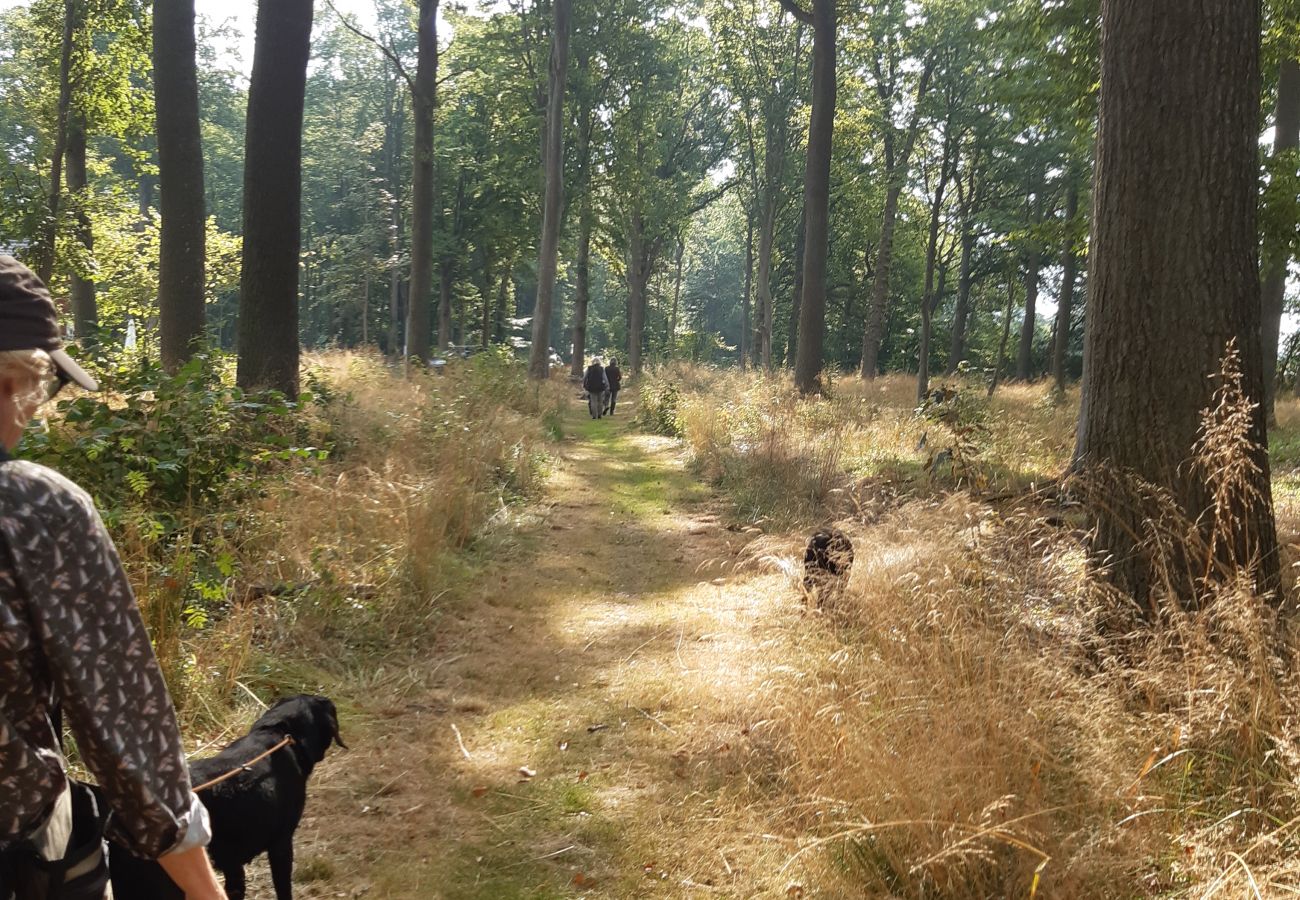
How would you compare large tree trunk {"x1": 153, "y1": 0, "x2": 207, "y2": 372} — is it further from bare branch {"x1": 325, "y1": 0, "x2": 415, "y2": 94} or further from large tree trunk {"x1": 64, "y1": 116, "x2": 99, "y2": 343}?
large tree trunk {"x1": 64, "y1": 116, "x2": 99, "y2": 343}

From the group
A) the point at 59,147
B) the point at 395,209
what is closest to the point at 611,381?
the point at 59,147

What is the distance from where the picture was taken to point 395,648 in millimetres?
5551

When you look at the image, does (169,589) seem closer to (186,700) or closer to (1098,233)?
(186,700)

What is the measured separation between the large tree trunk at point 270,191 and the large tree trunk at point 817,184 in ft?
33.1

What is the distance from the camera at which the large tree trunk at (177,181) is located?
9.70 metres

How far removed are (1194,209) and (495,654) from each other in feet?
16.2

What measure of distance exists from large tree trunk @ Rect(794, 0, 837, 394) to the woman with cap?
15.0 metres

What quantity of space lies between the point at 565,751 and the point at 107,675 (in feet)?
11.2

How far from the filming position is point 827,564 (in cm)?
530

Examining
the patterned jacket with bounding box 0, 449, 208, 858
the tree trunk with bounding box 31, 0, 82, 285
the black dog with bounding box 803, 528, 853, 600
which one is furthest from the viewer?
the tree trunk with bounding box 31, 0, 82, 285

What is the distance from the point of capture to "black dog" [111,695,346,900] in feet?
8.73

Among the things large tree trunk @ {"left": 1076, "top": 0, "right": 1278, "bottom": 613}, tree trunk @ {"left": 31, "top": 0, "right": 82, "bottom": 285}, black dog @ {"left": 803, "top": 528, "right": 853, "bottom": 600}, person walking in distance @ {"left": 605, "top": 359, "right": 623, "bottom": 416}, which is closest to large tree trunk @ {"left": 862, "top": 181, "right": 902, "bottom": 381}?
person walking in distance @ {"left": 605, "top": 359, "right": 623, "bottom": 416}

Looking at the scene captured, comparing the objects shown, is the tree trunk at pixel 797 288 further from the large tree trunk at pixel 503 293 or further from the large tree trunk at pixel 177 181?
the large tree trunk at pixel 177 181

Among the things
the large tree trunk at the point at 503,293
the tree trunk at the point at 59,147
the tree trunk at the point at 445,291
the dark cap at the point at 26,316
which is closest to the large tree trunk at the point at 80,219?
the tree trunk at the point at 59,147
